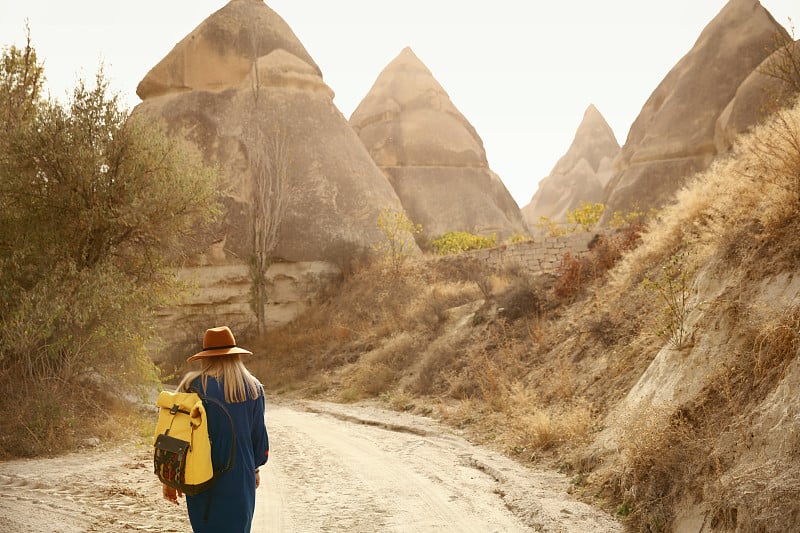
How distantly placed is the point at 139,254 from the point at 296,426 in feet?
12.2

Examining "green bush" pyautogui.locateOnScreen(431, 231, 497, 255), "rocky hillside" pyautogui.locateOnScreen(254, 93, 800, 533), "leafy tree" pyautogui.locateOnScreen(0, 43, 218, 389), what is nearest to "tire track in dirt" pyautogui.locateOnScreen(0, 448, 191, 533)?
"leafy tree" pyautogui.locateOnScreen(0, 43, 218, 389)

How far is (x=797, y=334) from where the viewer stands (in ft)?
16.9

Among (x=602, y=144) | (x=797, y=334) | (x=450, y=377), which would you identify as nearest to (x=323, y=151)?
(x=450, y=377)

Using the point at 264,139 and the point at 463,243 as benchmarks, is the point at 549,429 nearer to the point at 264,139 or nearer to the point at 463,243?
the point at 264,139

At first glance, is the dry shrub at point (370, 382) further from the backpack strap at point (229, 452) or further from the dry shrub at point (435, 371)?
the backpack strap at point (229, 452)

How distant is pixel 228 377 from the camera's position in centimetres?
387

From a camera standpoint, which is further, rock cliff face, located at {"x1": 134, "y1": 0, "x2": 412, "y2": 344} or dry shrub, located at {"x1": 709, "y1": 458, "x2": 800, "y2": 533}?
rock cliff face, located at {"x1": 134, "y1": 0, "x2": 412, "y2": 344}

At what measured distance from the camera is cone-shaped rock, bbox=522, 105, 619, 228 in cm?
5328

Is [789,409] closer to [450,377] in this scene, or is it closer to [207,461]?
[207,461]

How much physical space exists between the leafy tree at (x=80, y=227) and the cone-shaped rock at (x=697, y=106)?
65.2 feet

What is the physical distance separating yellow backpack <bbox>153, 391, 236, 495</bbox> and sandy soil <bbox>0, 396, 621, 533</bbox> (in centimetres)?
196

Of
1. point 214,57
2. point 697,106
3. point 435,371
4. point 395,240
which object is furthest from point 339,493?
point 697,106

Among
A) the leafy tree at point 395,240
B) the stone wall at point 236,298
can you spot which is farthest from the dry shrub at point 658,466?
the stone wall at point 236,298

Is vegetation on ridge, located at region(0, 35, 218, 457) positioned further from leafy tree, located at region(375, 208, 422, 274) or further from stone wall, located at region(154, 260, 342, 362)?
leafy tree, located at region(375, 208, 422, 274)
